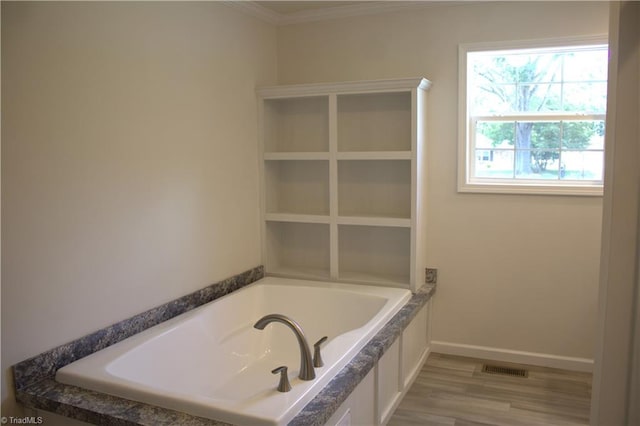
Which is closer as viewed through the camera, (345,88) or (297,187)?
(345,88)

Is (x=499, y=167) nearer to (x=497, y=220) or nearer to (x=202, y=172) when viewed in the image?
(x=497, y=220)

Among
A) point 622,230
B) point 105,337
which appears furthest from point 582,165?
point 105,337

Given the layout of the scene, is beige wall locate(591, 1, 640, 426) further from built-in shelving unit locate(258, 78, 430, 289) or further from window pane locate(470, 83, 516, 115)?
window pane locate(470, 83, 516, 115)

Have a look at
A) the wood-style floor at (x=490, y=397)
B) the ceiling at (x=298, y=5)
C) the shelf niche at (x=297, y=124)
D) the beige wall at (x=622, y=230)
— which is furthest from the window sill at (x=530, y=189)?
the beige wall at (x=622, y=230)

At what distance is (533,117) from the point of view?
3500 millimetres

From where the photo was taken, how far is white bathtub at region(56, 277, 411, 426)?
2.01 meters

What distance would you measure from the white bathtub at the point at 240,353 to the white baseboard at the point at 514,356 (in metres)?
0.69

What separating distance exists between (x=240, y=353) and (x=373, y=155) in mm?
1505

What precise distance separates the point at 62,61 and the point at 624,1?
6.96 ft

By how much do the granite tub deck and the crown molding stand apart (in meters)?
2.11

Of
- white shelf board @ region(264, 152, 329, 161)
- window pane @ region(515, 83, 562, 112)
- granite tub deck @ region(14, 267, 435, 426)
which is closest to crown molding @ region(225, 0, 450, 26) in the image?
window pane @ region(515, 83, 562, 112)

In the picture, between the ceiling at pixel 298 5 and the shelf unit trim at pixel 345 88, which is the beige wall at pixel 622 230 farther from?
the ceiling at pixel 298 5

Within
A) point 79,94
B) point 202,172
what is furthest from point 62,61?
point 202,172

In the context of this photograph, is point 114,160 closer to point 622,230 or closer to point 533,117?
point 622,230
